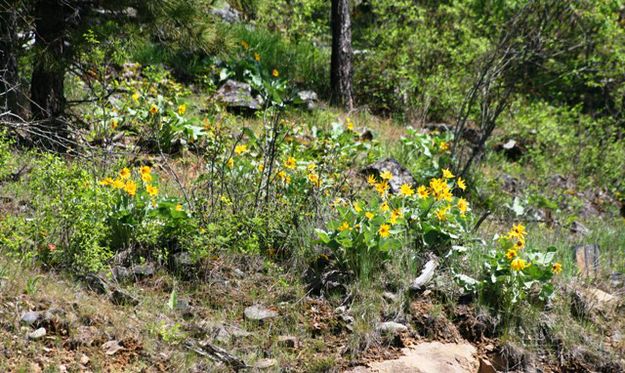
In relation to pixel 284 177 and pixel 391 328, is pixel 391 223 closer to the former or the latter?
pixel 391 328

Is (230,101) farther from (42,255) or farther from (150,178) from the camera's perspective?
(42,255)

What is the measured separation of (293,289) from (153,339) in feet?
3.42

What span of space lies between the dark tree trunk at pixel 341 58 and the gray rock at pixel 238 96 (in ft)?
4.96

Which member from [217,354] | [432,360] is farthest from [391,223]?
[217,354]

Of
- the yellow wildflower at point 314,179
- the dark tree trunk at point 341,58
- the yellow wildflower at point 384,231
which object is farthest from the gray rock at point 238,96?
the yellow wildflower at point 384,231

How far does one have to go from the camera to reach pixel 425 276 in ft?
16.2

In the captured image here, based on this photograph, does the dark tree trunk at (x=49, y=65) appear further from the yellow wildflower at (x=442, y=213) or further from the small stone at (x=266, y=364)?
the yellow wildflower at (x=442, y=213)

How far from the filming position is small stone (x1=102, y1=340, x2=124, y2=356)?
393 centimetres

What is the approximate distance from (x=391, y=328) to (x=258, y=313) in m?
0.81

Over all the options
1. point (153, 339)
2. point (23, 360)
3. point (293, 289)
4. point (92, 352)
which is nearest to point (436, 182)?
point (293, 289)

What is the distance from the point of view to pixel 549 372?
183 inches

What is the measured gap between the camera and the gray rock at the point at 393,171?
23.8 ft

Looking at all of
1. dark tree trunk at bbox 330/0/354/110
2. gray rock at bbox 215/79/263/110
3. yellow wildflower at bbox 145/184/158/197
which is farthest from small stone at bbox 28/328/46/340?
dark tree trunk at bbox 330/0/354/110

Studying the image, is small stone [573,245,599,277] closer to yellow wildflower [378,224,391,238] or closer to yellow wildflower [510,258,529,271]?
yellow wildflower [510,258,529,271]
